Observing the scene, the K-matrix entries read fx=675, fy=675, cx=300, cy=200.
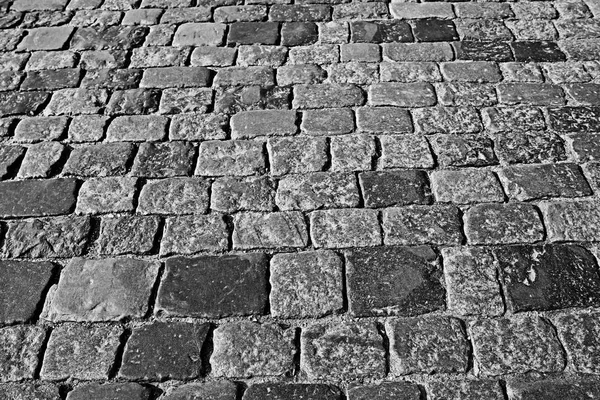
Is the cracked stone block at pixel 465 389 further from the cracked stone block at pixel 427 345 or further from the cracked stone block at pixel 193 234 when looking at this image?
the cracked stone block at pixel 193 234

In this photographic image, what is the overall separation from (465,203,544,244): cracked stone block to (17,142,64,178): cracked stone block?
2097mm

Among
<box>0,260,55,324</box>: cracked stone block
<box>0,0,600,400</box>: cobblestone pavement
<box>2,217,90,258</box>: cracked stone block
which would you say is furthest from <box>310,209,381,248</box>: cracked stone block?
<box>0,260,55,324</box>: cracked stone block

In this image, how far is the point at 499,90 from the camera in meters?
3.86

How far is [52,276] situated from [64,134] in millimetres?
1073

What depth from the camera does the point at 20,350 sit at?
2.62 meters

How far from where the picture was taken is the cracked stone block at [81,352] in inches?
99.6

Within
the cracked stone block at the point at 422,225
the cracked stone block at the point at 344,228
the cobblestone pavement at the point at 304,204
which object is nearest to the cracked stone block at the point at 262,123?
the cobblestone pavement at the point at 304,204

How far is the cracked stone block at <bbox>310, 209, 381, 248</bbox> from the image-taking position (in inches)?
117

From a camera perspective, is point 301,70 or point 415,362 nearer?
point 415,362

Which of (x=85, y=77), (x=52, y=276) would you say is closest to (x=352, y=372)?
(x=52, y=276)

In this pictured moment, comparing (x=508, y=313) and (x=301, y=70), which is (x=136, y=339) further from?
(x=301, y=70)

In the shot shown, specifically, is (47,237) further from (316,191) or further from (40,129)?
(316,191)

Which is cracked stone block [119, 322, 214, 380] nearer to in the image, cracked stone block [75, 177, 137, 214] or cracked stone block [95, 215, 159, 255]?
cracked stone block [95, 215, 159, 255]

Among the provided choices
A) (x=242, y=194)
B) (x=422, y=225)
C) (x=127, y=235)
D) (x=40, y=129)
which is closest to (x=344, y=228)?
(x=422, y=225)
